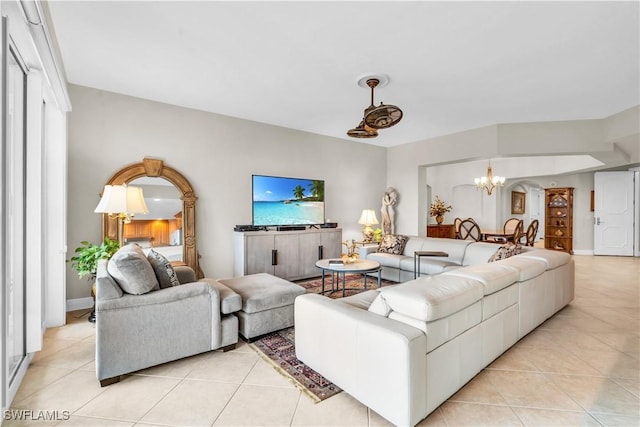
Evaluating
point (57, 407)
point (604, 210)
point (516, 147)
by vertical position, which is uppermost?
point (516, 147)

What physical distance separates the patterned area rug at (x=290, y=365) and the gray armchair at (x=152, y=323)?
292 mm

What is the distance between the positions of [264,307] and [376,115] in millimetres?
2074

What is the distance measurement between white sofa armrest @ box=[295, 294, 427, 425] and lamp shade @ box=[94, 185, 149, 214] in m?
2.17

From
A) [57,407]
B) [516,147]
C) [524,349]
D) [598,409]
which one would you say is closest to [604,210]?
[516,147]

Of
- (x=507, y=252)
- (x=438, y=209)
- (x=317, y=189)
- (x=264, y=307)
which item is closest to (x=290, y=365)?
(x=264, y=307)

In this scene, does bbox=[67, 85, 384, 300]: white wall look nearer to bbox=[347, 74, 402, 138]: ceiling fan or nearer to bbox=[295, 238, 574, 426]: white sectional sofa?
bbox=[347, 74, 402, 138]: ceiling fan

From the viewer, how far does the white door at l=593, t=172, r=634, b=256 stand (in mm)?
7500

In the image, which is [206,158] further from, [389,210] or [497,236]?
[497,236]

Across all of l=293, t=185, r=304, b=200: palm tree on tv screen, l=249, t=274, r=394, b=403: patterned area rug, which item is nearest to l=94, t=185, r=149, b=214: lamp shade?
l=249, t=274, r=394, b=403: patterned area rug

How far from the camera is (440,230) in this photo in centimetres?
838

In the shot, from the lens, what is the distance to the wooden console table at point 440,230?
8219mm

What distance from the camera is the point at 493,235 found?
6723 mm

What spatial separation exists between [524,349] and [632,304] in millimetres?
2477

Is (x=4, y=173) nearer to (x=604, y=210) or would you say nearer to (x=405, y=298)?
(x=405, y=298)
